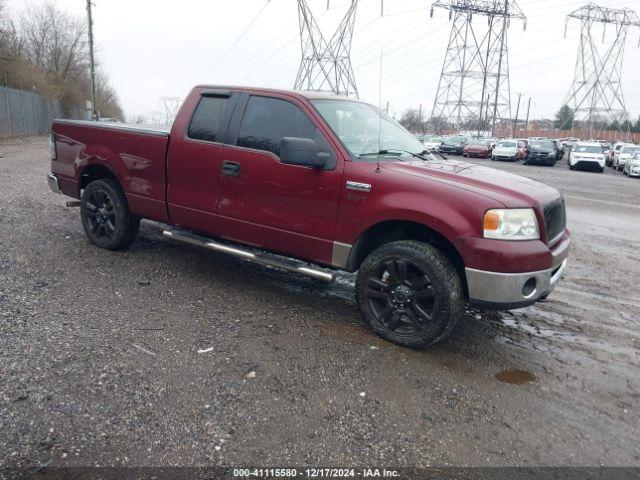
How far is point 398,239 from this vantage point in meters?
4.54

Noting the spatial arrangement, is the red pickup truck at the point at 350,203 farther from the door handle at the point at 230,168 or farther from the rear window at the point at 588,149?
the rear window at the point at 588,149

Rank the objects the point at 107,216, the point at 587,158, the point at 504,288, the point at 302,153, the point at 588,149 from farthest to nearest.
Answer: the point at 588,149, the point at 587,158, the point at 107,216, the point at 302,153, the point at 504,288

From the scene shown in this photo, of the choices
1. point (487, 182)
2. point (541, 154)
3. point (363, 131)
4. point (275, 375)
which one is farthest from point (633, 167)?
point (275, 375)

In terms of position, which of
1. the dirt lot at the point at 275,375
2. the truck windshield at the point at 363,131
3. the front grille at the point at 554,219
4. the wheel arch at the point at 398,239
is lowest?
the dirt lot at the point at 275,375

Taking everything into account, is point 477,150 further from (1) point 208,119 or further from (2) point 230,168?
(2) point 230,168

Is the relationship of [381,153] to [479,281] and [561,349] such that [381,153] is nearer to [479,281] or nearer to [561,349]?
[479,281]

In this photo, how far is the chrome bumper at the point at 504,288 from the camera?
3887 millimetres

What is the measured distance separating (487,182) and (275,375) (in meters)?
2.23

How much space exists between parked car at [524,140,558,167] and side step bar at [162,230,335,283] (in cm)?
3127

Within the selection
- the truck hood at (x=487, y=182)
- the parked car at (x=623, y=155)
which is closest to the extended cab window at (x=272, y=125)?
the truck hood at (x=487, y=182)

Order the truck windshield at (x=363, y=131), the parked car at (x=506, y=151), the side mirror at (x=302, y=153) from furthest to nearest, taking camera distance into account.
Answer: the parked car at (x=506, y=151), the truck windshield at (x=363, y=131), the side mirror at (x=302, y=153)

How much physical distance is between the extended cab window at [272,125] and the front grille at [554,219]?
1.95 metres

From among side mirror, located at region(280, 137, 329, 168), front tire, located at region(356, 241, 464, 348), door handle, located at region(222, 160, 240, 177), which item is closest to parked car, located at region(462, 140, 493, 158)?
door handle, located at region(222, 160, 240, 177)

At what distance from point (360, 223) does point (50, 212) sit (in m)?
6.33
